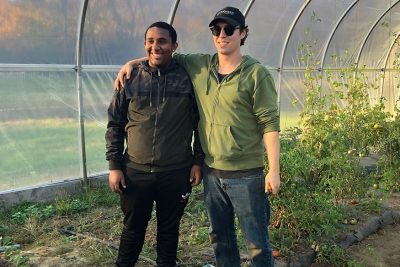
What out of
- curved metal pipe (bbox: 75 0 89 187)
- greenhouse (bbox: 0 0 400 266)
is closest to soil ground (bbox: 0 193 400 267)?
greenhouse (bbox: 0 0 400 266)

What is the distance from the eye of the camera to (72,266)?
3.24 meters

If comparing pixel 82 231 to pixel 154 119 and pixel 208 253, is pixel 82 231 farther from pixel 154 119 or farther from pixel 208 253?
pixel 154 119

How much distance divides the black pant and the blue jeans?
194 millimetres

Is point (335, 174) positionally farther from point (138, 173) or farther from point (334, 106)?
point (138, 173)

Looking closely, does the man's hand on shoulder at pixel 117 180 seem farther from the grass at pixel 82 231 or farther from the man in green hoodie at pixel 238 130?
the grass at pixel 82 231

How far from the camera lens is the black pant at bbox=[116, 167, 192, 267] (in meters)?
2.55

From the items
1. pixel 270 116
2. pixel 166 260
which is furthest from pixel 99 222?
pixel 270 116

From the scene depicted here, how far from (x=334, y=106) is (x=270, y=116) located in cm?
267

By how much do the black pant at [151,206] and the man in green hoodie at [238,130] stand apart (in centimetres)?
21

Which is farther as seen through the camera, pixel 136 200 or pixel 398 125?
pixel 398 125

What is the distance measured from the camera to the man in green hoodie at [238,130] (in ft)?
7.67

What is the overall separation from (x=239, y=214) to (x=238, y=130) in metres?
0.48

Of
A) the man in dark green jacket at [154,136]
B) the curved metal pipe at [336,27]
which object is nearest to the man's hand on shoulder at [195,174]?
the man in dark green jacket at [154,136]

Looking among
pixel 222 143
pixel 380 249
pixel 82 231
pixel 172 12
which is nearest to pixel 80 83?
pixel 172 12
